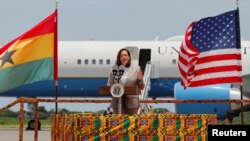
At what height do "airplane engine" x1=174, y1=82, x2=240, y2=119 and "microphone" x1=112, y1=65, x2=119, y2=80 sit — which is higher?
"airplane engine" x1=174, y1=82, x2=240, y2=119

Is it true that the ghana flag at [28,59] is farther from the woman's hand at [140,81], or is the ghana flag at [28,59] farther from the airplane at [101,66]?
the airplane at [101,66]

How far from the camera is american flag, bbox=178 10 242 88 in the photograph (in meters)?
14.4

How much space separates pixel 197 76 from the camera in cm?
1501

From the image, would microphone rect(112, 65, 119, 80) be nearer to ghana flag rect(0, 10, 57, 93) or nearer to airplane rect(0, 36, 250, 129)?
ghana flag rect(0, 10, 57, 93)

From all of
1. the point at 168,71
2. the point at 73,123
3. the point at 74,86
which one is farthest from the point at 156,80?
the point at 73,123

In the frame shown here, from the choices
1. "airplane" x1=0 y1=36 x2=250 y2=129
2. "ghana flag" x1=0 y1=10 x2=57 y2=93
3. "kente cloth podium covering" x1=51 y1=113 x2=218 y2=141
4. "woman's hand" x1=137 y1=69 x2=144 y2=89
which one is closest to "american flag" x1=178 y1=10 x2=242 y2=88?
"ghana flag" x1=0 y1=10 x2=57 y2=93

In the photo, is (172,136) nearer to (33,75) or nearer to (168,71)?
(33,75)

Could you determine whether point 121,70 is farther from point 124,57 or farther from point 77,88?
point 77,88

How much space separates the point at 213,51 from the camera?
1501 cm

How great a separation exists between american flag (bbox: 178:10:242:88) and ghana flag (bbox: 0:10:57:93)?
2.95m

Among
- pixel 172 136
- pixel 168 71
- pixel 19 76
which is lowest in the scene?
pixel 172 136

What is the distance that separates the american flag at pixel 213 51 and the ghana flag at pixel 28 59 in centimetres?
295

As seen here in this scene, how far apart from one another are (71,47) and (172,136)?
1039 inches

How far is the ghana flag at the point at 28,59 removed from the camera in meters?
14.0
